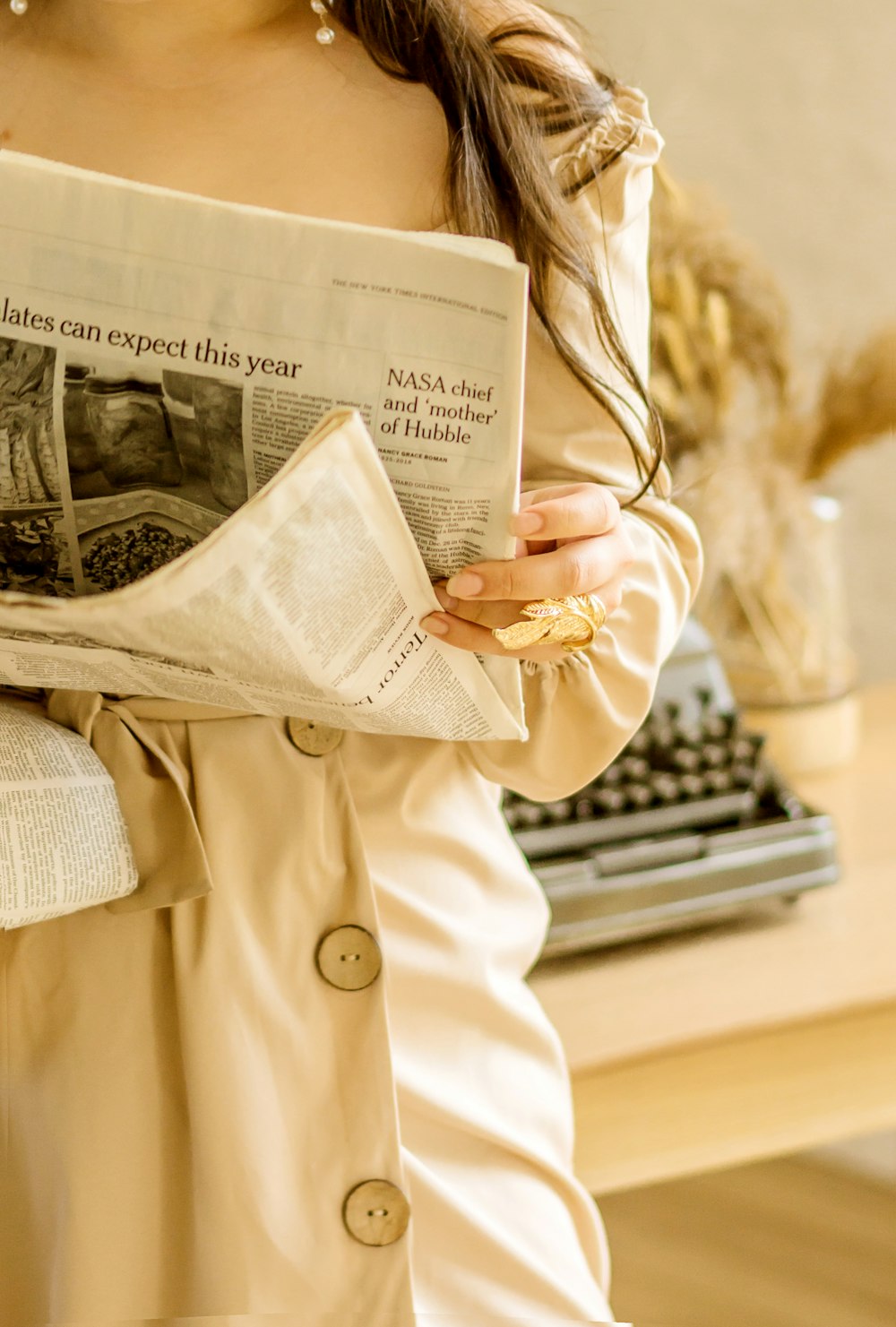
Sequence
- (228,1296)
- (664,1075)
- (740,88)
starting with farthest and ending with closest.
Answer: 1. (740,88)
2. (664,1075)
3. (228,1296)

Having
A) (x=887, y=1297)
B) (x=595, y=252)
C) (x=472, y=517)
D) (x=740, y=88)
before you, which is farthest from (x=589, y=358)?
(x=887, y=1297)

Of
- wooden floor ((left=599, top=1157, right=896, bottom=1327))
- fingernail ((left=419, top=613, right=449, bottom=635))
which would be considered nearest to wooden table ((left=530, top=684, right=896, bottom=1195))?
fingernail ((left=419, top=613, right=449, bottom=635))

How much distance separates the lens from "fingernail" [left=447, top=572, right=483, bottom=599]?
0.48 m

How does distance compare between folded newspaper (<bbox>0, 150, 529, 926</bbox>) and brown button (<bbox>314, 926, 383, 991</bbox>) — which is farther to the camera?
brown button (<bbox>314, 926, 383, 991</bbox>)

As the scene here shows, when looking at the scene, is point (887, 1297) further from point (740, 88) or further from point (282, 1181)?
point (740, 88)

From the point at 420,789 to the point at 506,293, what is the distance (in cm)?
29

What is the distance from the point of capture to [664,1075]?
89 cm

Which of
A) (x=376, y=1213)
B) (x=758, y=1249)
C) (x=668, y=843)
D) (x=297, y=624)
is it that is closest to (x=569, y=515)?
(x=297, y=624)

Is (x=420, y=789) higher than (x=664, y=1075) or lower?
higher

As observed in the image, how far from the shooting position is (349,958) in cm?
60

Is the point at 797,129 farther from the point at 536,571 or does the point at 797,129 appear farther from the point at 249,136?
the point at 536,571

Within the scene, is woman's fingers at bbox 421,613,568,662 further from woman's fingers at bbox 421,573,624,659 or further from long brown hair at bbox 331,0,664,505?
long brown hair at bbox 331,0,664,505

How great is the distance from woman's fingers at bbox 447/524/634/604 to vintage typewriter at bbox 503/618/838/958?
0.46 metres

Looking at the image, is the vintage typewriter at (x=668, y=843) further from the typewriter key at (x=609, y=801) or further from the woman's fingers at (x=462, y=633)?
the woman's fingers at (x=462, y=633)
